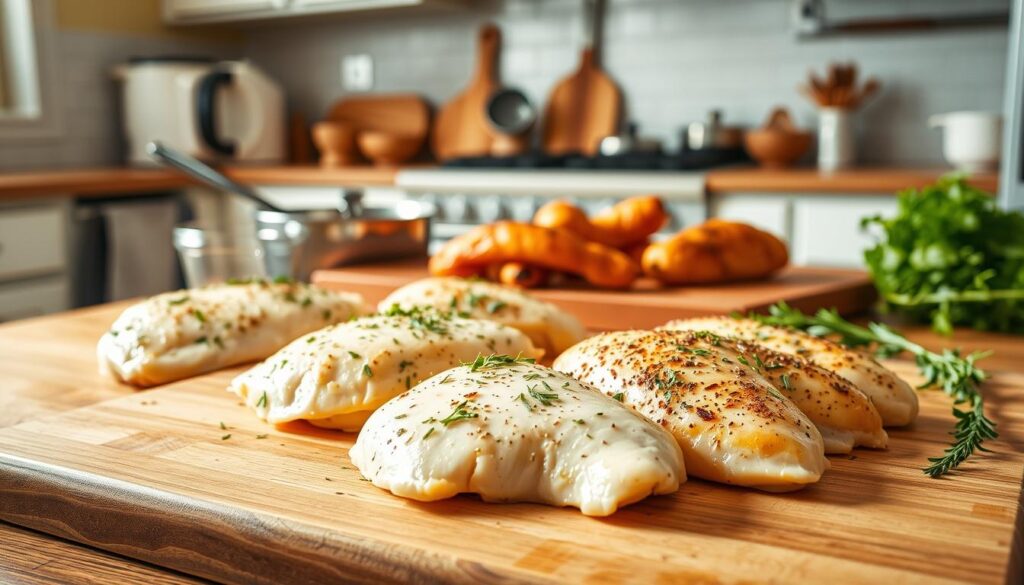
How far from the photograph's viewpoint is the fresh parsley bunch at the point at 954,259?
143cm

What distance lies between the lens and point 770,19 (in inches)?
149

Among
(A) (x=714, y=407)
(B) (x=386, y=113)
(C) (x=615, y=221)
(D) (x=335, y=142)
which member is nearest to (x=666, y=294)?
(C) (x=615, y=221)

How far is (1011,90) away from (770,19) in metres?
1.34

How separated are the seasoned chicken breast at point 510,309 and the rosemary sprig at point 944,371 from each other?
26 centimetres

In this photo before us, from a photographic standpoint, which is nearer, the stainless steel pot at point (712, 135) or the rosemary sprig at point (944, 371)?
the rosemary sprig at point (944, 371)

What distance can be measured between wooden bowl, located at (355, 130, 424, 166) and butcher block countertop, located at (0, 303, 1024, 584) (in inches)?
129

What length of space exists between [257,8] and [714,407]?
3995 mm

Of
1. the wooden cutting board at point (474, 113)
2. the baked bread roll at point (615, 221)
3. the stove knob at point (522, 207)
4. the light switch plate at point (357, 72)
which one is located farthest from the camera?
the light switch plate at point (357, 72)

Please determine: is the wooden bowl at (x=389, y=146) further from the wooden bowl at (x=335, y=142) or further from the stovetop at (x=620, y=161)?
the stovetop at (x=620, y=161)

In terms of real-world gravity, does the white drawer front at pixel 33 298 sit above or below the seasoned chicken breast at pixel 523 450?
below

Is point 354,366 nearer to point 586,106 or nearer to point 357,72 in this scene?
point 586,106

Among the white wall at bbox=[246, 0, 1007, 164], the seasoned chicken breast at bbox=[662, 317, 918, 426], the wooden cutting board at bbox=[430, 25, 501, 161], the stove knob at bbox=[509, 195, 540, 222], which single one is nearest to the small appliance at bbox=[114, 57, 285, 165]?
the white wall at bbox=[246, 0, 1007, 164]

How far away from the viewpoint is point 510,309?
50.6 inches

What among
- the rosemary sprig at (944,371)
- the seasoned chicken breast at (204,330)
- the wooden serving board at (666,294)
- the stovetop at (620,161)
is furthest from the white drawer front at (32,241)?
the rosemary sprig at (944,371)
